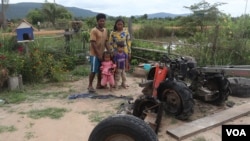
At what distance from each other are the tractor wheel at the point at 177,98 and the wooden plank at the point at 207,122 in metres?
0.23

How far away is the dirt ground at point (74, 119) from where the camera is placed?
14.2 feet

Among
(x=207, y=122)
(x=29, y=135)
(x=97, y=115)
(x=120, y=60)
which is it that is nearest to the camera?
(x=29, y=135)

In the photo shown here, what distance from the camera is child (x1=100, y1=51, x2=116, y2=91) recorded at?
673 centimetres

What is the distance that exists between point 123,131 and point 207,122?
2031 mm

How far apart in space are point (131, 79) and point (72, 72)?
1752 mm

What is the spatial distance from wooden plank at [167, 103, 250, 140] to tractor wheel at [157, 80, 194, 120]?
0.74 ft

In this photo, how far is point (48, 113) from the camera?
532cm

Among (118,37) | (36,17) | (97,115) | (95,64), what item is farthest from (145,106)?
(36,17)

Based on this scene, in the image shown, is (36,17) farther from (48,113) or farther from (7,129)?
(7,129)

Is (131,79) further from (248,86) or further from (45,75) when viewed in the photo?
(248,86)

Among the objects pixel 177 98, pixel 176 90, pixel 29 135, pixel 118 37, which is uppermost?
pixel 118 37

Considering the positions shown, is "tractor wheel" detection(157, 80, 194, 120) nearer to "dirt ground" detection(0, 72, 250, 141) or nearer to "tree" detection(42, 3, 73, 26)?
"dirt ground" detection(0, 72, 250, 141)

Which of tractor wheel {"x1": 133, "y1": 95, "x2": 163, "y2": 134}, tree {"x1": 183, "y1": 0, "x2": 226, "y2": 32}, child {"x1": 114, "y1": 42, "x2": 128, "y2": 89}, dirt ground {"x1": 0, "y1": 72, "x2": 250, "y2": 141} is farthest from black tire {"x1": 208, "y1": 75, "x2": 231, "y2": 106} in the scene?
tree {"x1": 183, "y1": 0, "x2": 226, "y2": 32}

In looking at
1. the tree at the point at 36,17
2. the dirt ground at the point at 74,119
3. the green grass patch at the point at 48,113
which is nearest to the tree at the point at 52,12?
the tree at the point at 36,17
